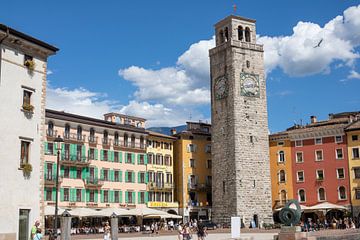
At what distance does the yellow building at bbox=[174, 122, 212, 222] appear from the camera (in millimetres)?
69312

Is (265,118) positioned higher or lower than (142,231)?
higher

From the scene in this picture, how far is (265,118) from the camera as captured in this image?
65.7 metres

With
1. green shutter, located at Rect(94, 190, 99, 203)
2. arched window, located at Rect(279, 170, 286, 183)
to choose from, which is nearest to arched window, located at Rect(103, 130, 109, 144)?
green shutter, located at Rect(94, 190, 99, 203)

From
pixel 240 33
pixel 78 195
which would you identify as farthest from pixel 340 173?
pixel 78 195

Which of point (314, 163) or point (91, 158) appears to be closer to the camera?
point (91, 158)

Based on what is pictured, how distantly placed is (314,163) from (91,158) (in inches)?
1043

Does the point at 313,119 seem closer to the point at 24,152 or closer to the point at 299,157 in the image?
the point at 299,157

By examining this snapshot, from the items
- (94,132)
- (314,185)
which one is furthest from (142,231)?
(314,185)

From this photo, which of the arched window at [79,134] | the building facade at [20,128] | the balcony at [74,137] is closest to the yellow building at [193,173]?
the balcony at [74,137]

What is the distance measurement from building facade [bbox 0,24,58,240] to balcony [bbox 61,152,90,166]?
84.0 ft

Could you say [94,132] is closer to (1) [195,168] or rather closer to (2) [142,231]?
(2) [142,231]

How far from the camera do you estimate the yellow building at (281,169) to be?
68500 millimetres

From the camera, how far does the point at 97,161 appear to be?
59.5 m

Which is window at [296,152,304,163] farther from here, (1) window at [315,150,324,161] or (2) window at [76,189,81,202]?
(2) window at [76,189,81,202]
